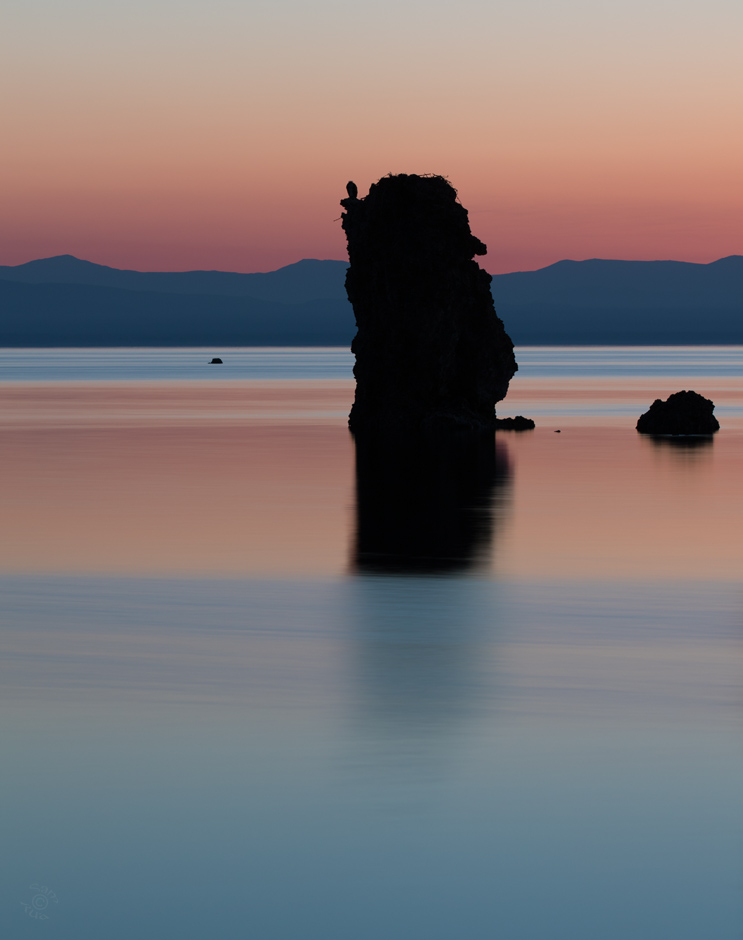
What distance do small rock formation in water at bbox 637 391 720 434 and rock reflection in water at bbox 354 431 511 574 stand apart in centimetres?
597

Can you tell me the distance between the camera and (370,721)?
881 centimetres

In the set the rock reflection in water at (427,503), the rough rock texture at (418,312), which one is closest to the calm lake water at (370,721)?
the rock reflection in water at (427,503)

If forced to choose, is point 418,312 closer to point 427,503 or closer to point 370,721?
point 427,503

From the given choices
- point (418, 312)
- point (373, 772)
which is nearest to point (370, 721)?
point (373, 772)

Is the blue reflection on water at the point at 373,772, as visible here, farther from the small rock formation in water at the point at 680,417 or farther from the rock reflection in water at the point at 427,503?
the small rock formation in water at the point at 680,417

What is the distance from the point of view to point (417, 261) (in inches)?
1545

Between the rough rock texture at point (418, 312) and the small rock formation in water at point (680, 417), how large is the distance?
14.0 feet

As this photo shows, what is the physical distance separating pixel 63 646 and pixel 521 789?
4.58 m

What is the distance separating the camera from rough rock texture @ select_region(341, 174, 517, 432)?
129 feet

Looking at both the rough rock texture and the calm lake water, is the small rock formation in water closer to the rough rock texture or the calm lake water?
the rough rock texture

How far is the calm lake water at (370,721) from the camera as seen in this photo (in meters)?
6.18

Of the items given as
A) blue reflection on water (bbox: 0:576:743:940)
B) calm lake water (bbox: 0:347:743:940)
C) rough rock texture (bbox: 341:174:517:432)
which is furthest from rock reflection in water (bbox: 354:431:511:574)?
rough rock texture (bbox: 341:174:517:432)

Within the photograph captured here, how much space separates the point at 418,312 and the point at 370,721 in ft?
102

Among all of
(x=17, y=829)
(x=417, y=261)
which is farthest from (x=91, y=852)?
(x=417, y=261)
